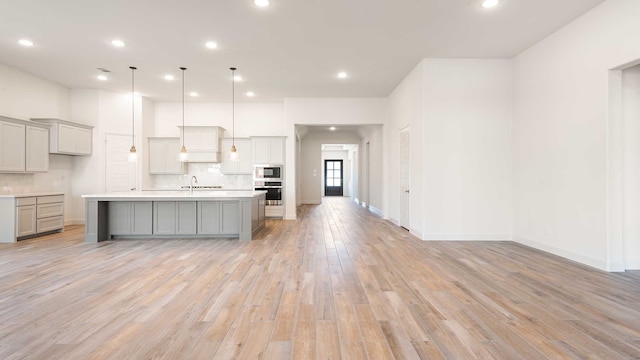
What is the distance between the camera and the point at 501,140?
17.7 feet

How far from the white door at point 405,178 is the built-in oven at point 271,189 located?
125 inches

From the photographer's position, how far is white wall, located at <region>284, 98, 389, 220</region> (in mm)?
7961

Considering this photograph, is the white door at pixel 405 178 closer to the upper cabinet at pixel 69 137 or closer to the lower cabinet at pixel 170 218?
the lower cabinet at pixel 170 218

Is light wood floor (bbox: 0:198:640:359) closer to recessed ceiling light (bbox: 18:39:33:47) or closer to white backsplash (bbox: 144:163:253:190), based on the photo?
recessed ceiling light (bbox: 18:39:33:47)

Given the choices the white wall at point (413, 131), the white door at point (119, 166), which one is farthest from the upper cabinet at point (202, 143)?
the white wall at point (413, 131)

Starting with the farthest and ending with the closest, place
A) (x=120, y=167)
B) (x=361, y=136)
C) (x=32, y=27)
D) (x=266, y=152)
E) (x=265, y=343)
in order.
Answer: (x=361, y=136) → (x=266, y=152) → (x=120, y=167) → (x=32, y=27) → (x=265, y=343)

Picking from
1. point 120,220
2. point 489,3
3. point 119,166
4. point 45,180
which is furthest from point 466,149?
point 45,180

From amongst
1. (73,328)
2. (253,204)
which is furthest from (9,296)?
(253,204)

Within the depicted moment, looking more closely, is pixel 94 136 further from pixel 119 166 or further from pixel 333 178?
pixel 333 178

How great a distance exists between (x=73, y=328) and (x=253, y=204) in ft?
12.0

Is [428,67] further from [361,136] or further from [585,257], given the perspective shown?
[361,136]

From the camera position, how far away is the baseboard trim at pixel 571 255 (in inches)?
145

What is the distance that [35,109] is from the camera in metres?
6.43

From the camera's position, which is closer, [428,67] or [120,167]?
[428,67]
